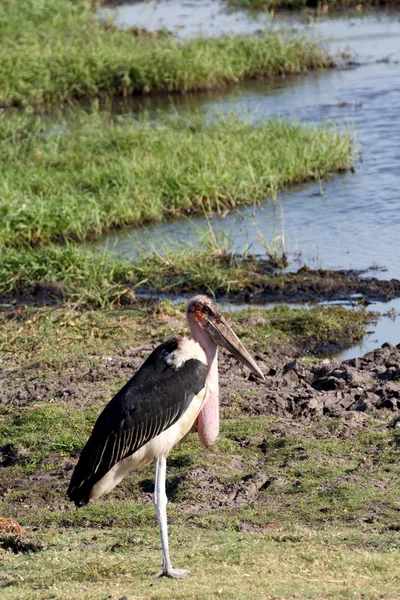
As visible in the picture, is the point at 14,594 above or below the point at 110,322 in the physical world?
above

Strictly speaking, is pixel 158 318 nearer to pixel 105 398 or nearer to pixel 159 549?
pixel 105 398

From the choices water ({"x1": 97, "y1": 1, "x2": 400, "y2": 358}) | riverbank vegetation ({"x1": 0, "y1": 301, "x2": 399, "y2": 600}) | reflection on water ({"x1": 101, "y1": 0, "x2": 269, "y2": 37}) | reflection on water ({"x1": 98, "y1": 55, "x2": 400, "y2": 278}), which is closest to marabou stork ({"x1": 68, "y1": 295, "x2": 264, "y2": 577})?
riverbank vegetation ({"x1": 0, "y1": 301, "x2": 399, "y2": 600})

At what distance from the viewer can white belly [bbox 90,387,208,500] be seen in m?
5.19

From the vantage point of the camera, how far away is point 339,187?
44.8 feet

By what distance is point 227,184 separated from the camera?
12625 mm

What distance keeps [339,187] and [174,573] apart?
373 inches

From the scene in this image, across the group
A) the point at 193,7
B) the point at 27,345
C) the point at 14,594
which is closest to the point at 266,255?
the point at 27,345

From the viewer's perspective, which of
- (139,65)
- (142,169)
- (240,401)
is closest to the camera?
(240,401)

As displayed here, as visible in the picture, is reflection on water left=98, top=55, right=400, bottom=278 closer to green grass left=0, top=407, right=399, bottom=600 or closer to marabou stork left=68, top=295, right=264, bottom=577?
green grass left=0, top=407, right=399, bottom=600

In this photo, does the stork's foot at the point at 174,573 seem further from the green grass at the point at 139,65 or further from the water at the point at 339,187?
the green grass at the point at 139,65

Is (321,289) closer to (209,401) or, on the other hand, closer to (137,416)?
(209,401)

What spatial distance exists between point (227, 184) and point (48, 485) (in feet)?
22.3

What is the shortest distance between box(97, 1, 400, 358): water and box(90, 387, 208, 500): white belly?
149 inches

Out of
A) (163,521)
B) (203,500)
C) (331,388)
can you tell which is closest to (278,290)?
(331,388)
